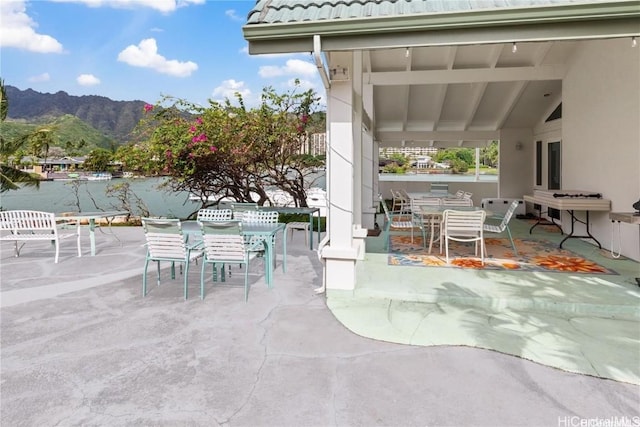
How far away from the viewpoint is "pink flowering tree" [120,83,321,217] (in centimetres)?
1008

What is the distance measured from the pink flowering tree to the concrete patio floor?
19.2 feet

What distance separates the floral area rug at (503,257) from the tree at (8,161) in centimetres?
1112

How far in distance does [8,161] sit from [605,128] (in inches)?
587

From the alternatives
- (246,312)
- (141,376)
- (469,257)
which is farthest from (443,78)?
(141,376)

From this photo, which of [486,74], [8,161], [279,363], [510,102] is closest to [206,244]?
[279,363]

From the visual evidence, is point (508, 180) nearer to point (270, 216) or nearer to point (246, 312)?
point (270, 216)

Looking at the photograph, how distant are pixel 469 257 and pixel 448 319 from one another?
261 cm

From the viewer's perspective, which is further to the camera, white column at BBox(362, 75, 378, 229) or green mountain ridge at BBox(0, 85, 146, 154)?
green mountain ridge at BBox(0, 85, 146, 154)

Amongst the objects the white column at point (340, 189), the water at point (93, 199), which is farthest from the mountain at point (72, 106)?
the white column at point (340, 189)

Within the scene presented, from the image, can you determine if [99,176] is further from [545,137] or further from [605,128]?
[545,137]

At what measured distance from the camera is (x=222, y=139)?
1010cm

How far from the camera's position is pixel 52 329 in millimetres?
3707

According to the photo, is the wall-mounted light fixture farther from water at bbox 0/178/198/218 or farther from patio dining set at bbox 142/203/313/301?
water at bbox 0/178/198/218

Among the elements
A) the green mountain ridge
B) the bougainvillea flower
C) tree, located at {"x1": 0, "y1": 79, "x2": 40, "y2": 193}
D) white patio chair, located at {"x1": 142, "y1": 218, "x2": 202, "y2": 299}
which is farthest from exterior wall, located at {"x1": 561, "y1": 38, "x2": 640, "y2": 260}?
the green mountain ridge
